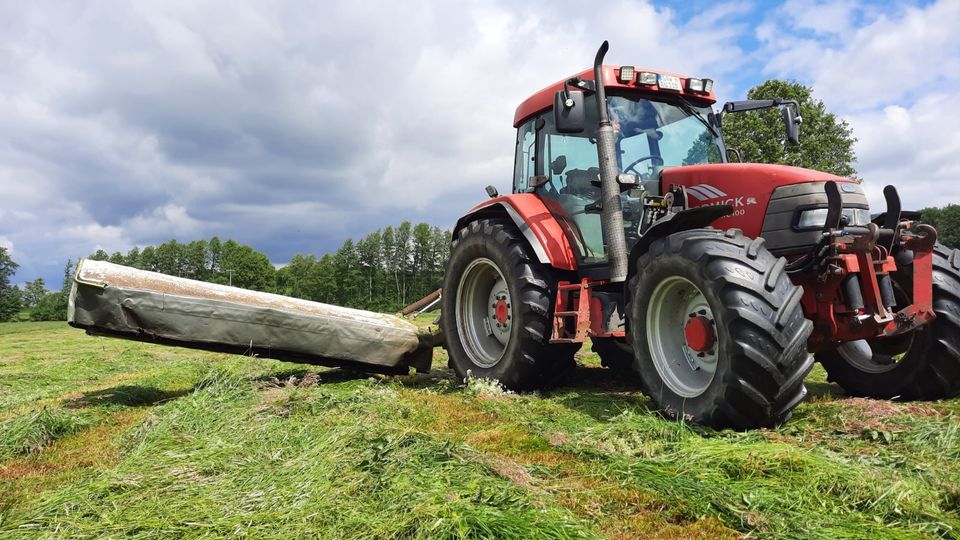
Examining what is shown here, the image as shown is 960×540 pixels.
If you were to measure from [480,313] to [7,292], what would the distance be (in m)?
82.7

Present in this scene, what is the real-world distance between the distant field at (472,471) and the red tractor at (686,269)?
412 mm

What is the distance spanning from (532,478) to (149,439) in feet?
7.62

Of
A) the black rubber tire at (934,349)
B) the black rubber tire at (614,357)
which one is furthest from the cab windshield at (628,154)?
the black rubber tire at (934,349)

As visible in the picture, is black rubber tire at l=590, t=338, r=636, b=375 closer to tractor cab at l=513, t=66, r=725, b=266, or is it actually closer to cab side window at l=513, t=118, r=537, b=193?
tractor cab at l=513, t=66, r=725, b=266

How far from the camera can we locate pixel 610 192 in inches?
185

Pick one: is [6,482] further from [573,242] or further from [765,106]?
[765,106]

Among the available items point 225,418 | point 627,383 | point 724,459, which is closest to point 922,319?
point 724,459

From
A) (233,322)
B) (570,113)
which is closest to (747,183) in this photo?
(570,113)

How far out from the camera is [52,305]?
2726 inches

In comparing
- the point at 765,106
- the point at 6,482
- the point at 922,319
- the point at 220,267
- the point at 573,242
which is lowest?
the point at 6,482

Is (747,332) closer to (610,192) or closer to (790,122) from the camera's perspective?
(610,192)

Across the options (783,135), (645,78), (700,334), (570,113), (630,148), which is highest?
(783,135)

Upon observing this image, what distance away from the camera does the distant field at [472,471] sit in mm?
2195

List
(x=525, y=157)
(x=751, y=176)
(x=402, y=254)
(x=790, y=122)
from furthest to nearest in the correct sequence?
(x=402, y=254), (x=525, y=157), (x=790, y=122), (x=751, y=176)
